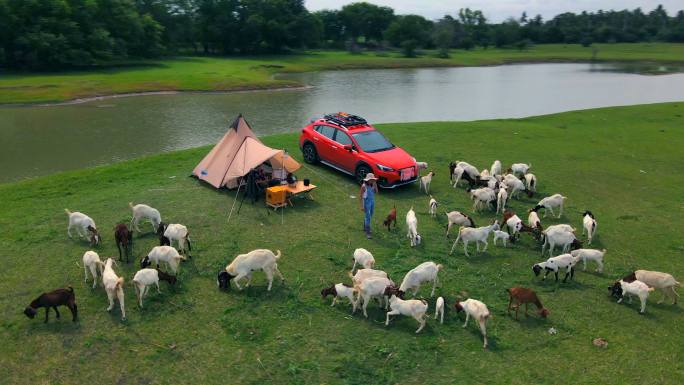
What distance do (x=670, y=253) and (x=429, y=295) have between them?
767cm

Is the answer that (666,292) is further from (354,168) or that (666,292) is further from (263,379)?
(354,168)

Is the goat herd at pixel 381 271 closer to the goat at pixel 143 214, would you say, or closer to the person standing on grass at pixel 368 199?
the goat at pixel 143 214

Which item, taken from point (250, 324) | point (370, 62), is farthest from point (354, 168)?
point (370, 62)

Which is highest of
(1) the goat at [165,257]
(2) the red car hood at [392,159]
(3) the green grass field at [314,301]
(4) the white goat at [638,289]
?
(2) the red car hood at [392,159]

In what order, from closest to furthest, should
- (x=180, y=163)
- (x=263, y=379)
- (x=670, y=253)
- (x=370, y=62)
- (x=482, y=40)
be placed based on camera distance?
(x=263, y=379), (x=670, y=253), (x=180, y=163), (x=370, y=62), (x=482, y=40)

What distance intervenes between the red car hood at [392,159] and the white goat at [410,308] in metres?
8.51

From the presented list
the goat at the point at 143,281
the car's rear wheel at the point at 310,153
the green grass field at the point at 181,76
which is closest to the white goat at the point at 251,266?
the goat at the point at 143,281

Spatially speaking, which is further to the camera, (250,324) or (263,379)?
(250,324)

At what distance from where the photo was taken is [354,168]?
62.1ft

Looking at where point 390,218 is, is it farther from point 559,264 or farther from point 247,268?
point 247,268

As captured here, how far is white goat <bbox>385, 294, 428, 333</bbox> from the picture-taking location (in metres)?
9.94

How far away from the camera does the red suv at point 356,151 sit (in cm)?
1812

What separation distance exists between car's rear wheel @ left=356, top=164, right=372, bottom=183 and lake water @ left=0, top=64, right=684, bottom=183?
1360 centimetres

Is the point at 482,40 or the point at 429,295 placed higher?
the point at 482,40
